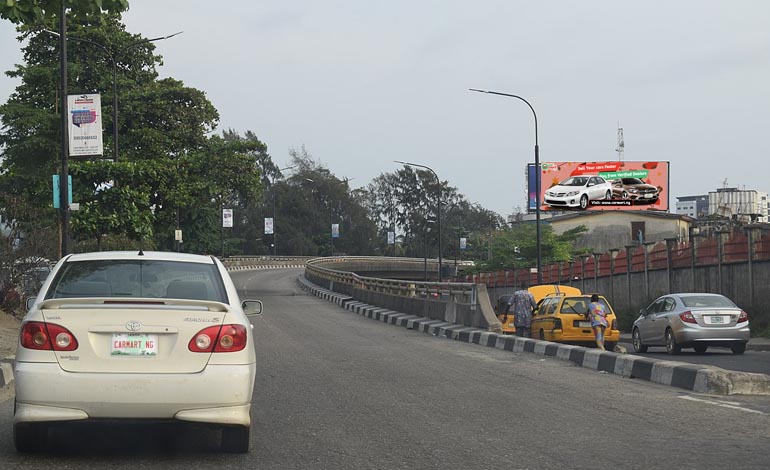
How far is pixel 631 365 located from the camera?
46.8ft

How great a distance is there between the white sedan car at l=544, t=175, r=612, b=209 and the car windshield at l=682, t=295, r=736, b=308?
140 feet

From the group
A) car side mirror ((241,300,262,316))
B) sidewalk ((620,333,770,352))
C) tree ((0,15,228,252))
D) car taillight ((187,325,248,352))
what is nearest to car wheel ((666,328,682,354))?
sidewalk ((620,333,770,352))

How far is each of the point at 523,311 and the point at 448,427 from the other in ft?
43.2

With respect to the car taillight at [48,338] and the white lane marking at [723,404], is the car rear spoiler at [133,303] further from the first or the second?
the white lane marking at [723,404]


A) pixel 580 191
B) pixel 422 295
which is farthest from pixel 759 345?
pixel 580 191

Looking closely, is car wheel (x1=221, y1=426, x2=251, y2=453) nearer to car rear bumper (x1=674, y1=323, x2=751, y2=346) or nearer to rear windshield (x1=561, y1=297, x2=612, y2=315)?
car rear bumper (x1=674, y1=323, x2=751, y2=346)

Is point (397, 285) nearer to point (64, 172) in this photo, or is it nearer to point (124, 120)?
point (64, 172)

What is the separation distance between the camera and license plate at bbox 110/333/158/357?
7.00m

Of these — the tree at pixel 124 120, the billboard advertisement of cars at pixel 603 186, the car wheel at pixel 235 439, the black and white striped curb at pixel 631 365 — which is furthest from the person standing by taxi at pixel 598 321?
the billboard advertisement of cars at pixel 603 186

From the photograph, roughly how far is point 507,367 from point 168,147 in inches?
1499

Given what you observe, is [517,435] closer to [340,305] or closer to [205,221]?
[340,305]

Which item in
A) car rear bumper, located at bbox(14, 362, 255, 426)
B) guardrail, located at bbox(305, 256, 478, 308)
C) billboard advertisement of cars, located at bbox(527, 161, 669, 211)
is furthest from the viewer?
billboard advertisement of cars, located at bbox(527, 161, 669, 211)

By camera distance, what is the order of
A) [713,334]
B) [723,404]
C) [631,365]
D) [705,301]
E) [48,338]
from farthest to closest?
[705,301], [713,334], [631,365], [723,404], [48,338]

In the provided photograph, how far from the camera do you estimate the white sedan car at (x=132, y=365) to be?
688cm
